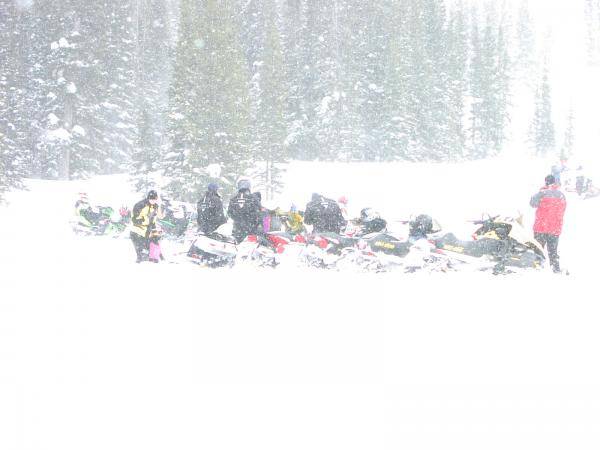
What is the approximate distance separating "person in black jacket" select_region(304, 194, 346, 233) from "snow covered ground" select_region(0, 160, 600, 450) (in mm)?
1475

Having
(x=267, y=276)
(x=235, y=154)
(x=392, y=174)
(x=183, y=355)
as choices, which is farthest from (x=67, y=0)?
(x=183, y=355)

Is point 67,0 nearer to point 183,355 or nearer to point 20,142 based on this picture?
point 20,142

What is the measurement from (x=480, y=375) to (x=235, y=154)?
2161cm

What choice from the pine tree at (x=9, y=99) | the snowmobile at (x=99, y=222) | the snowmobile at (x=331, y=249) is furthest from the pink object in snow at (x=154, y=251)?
the pine tree at (x=9, y=99)

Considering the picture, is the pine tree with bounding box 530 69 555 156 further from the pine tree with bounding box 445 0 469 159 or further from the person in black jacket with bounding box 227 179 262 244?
the person in black jacket with bounding box 227 179 262 244

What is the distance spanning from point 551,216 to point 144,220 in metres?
8.29

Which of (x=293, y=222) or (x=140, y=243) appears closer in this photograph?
(x=140, y=243)

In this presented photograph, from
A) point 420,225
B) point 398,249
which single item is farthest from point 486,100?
point 398,249

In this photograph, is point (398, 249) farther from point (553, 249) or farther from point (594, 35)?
point (594, 35)

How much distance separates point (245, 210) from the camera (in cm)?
1169

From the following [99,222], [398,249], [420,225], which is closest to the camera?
[398,249]

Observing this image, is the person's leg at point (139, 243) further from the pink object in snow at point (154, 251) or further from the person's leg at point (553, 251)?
the person's leg at point (553, 251)

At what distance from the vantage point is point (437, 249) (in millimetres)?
10641

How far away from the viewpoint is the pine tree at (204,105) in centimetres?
2500
